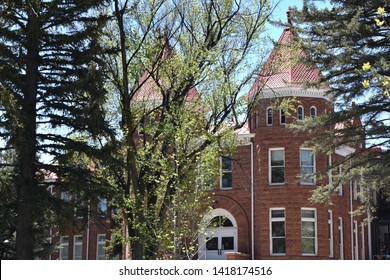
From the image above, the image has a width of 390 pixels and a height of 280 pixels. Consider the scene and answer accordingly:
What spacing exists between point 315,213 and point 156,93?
1176 cm

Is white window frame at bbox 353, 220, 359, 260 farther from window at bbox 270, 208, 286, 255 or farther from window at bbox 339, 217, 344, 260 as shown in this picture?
window at bbox 270, 208, 286, 255

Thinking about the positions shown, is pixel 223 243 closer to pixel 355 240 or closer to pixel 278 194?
pixel 278 194

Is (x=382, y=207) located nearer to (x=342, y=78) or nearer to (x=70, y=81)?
(x=342, y=78)

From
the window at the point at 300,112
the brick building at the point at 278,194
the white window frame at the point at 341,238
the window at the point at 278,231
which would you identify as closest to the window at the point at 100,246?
the brick building at the point at 278,194

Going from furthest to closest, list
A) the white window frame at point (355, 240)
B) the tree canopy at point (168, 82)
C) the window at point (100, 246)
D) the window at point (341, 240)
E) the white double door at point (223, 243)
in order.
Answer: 1. the window at point (100, 246)
2. the white window frame at point (355, 240)
3. the window at point (341, 240)
4. the white double door at point (223, 243)
5. the tree canopy at point (168, 82)

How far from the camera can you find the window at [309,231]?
3188 cm

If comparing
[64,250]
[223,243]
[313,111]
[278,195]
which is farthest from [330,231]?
[64,250]

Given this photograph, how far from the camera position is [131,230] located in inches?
879

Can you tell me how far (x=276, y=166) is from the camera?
33.2 m

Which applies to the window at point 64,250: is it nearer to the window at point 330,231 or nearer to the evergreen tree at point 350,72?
the window at point 330,231

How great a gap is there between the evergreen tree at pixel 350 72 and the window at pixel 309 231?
8.49 meters

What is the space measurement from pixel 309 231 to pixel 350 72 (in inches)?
471

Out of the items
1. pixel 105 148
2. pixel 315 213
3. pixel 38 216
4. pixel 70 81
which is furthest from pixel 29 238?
pixel 315 213
